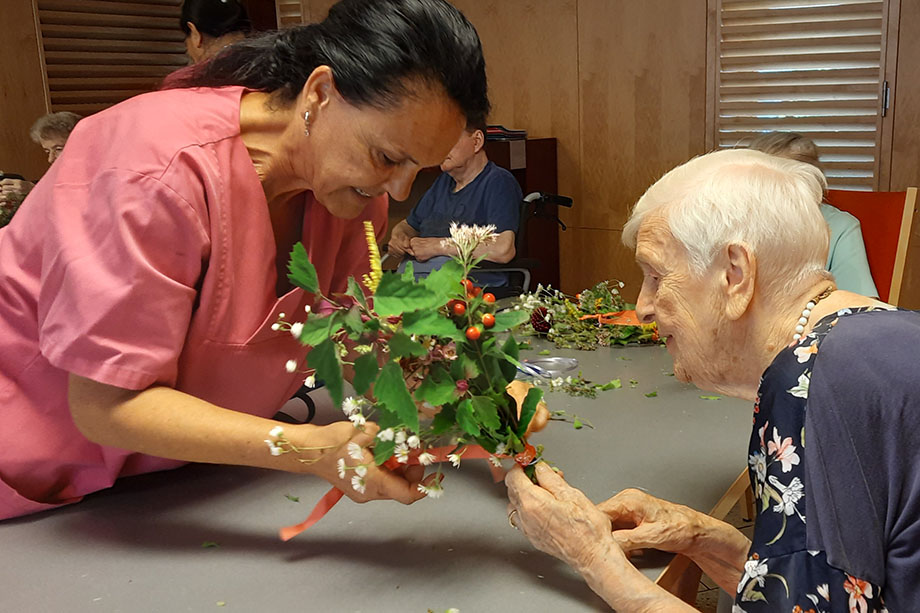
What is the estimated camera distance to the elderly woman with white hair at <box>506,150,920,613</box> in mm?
1051

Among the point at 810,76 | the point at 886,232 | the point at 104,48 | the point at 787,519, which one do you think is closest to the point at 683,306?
the point at 787,519

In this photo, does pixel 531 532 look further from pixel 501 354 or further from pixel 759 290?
pixel 759 290

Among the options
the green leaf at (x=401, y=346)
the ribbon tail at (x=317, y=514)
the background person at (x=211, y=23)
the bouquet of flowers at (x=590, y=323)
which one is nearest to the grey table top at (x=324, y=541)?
the ribbon tail at (x=317, y=514)

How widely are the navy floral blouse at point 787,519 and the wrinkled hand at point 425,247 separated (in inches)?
122

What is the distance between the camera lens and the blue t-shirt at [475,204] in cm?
425

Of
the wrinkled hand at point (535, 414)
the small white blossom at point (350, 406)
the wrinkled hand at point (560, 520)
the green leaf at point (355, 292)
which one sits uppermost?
the green leaf at point (355, 292)

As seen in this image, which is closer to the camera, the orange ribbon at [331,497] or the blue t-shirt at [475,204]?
the orange ribbon at [331,497]

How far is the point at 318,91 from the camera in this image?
1465 mm

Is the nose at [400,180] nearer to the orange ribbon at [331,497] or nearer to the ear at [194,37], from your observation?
the orange ribbon at [331,497]

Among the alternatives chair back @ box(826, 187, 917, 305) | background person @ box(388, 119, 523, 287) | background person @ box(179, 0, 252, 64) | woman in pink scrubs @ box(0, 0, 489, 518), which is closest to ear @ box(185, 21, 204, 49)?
background person @ box(179, 0, 252, 64)

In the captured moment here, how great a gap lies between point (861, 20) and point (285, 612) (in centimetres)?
451

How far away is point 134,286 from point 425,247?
3016 mm

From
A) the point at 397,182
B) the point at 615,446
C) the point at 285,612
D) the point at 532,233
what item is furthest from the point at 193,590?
the point at 532,233

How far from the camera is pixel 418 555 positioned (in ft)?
4.53
